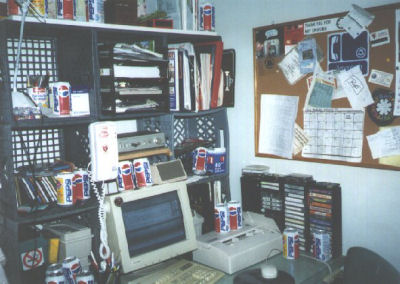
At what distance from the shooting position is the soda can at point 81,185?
1.66 meters

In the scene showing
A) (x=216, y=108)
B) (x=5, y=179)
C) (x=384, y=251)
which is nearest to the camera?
(x=5, y=179)

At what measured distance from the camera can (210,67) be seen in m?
2.19

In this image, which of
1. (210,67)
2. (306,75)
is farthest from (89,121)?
(306,75)

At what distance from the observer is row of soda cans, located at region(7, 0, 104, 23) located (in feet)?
4.99

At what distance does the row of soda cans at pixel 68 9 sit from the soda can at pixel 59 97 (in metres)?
0.28

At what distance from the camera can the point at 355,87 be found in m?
1.95

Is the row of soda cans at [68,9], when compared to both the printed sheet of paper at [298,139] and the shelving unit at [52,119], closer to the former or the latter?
the shelving unit at [52,119]

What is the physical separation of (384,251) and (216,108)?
1.15m

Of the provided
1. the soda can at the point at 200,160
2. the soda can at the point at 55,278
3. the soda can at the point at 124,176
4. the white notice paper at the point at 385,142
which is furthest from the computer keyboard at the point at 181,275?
the white notice paper at the point at 385,142

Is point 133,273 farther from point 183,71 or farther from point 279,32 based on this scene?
point 279,32

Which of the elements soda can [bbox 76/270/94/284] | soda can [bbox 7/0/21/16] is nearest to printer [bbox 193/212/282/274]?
soda can [bbox 76/270/94/284]

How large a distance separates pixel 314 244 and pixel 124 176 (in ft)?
3.34

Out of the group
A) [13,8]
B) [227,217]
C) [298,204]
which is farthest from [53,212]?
[298,204]

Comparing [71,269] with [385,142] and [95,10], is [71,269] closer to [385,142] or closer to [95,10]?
[95,10]
